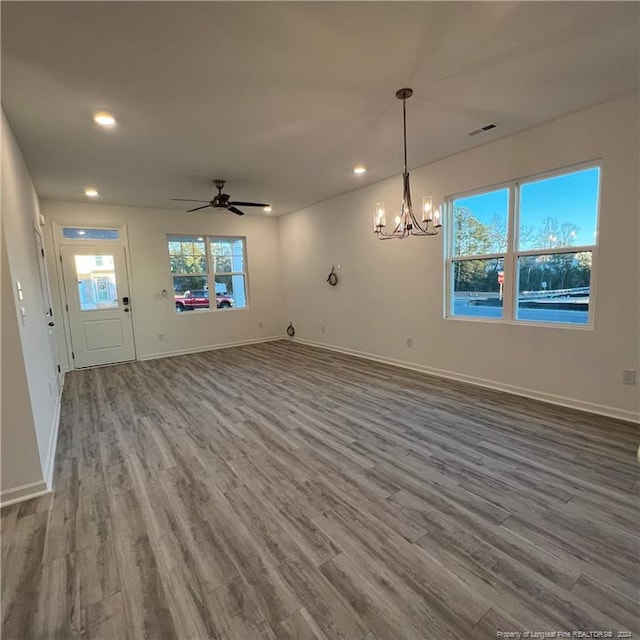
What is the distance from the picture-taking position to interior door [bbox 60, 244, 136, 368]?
5.56m

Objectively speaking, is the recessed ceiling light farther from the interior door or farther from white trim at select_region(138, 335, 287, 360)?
white trim at select_region(138, 335, 287, 360)

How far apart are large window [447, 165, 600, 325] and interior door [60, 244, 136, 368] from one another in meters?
5.36

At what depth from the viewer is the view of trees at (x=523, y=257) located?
131 inches

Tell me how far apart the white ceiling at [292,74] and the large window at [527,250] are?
66 centimetres

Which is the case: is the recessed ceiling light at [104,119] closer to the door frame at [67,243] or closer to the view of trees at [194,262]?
the door frame at [67,243]

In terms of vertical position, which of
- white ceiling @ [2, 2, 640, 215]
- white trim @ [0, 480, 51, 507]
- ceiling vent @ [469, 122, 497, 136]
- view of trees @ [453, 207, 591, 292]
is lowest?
white trim @ [0, 480, 51, 507]

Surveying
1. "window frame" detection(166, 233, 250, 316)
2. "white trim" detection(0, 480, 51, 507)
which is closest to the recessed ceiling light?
"white trim" detection(0, 480, 51, 507)

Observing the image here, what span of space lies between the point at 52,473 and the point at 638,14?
186 inches

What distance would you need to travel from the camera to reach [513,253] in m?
3.73

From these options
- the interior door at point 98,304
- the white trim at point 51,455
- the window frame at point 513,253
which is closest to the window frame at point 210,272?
the interior door at point 98,304

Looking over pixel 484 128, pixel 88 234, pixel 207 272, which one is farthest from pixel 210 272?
pixel 484 128

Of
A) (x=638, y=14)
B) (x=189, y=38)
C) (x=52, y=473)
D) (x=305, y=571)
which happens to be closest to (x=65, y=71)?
(x=189, y=38)

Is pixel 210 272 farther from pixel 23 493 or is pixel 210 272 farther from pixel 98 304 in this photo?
pixel 23 493

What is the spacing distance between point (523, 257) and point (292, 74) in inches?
115
